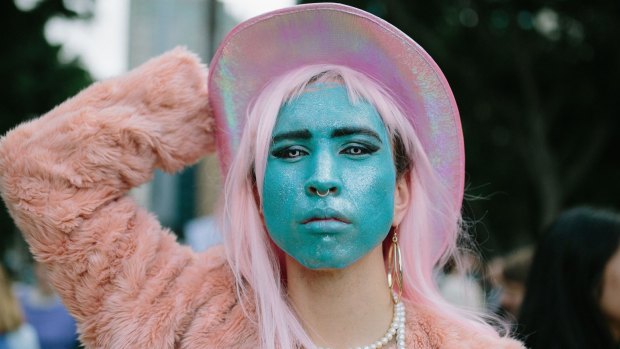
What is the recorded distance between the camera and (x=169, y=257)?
2.02 meters

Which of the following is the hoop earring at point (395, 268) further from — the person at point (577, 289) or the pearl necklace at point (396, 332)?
the person at point (577, 289)

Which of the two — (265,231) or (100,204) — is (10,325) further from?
(265,231)

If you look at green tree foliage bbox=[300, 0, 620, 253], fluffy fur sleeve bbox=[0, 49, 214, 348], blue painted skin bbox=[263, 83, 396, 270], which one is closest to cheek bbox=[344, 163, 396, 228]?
blue painted skin bbox=[263, 83, 396, 270]

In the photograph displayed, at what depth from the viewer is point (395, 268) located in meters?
2.03

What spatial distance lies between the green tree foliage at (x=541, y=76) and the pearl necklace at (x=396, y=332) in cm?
681

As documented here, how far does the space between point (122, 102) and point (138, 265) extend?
0.49 metres

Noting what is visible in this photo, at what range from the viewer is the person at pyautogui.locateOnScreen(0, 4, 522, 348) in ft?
6.00

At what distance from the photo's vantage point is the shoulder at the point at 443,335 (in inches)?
74.6

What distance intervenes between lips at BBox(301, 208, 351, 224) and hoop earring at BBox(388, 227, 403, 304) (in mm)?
333

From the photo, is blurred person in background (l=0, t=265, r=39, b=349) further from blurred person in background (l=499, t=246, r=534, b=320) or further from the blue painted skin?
blurred person in background (l=499, t=246, r=534, b=320)

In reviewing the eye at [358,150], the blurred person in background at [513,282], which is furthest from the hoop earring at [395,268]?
the blurred person in background at [513,282]

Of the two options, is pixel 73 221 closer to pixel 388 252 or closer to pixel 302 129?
pixel 302 129

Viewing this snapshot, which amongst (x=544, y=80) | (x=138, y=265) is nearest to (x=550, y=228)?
(x=138, y=265)

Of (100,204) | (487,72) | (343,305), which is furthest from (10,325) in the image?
(487,72)
